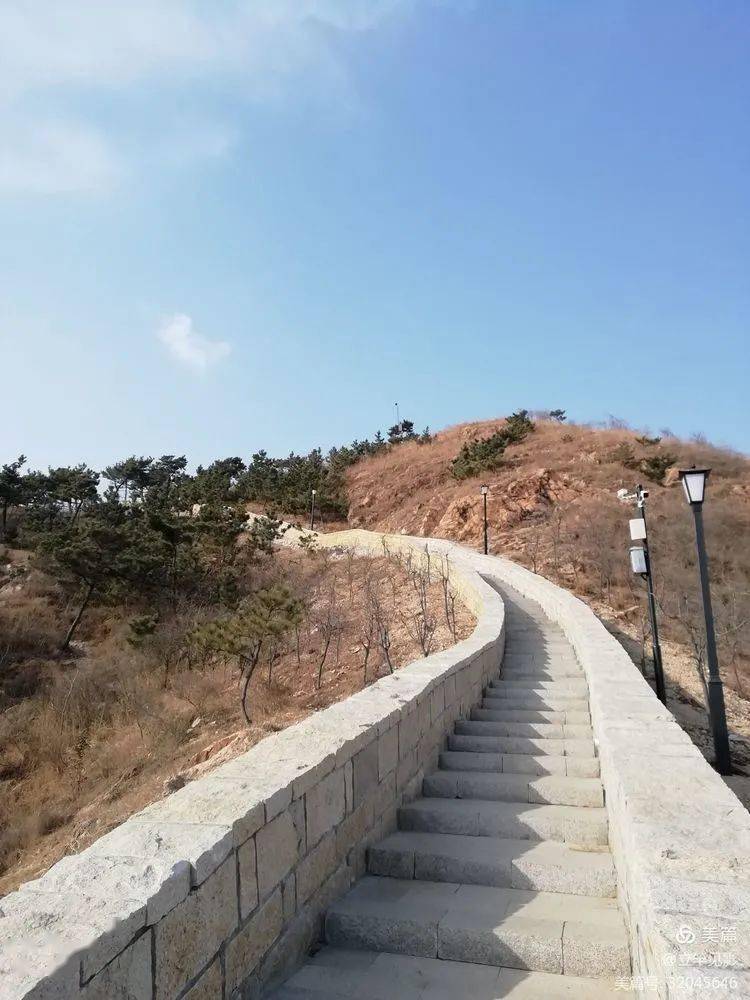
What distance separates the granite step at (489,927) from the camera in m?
2.91

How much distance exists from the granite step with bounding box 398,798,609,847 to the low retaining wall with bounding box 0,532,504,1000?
0.23 metres

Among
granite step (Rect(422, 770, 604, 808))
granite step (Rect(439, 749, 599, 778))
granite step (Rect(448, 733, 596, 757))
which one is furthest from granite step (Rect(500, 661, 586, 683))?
granite step (Rect(422, 770, 604, 808))

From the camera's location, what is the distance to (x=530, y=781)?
495 centimetres

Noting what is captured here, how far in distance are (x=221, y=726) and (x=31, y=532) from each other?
26065mm

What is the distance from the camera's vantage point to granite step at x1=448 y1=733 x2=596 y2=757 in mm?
5855

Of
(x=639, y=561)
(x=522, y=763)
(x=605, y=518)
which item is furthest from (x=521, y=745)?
(x=605, y=518)

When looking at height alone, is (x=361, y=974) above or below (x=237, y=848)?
below

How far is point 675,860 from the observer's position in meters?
2.49

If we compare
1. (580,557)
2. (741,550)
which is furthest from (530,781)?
(741,550)

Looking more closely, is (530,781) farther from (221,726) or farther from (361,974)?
(221,726)

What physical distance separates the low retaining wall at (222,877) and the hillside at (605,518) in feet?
30.4

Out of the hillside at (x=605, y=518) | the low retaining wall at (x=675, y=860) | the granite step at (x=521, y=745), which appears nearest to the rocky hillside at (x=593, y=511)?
the hillside at (x=605, y=518)

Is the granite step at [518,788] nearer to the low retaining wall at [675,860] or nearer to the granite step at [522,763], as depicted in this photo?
the granite step at [522,763]

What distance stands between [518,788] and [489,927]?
1944mm
